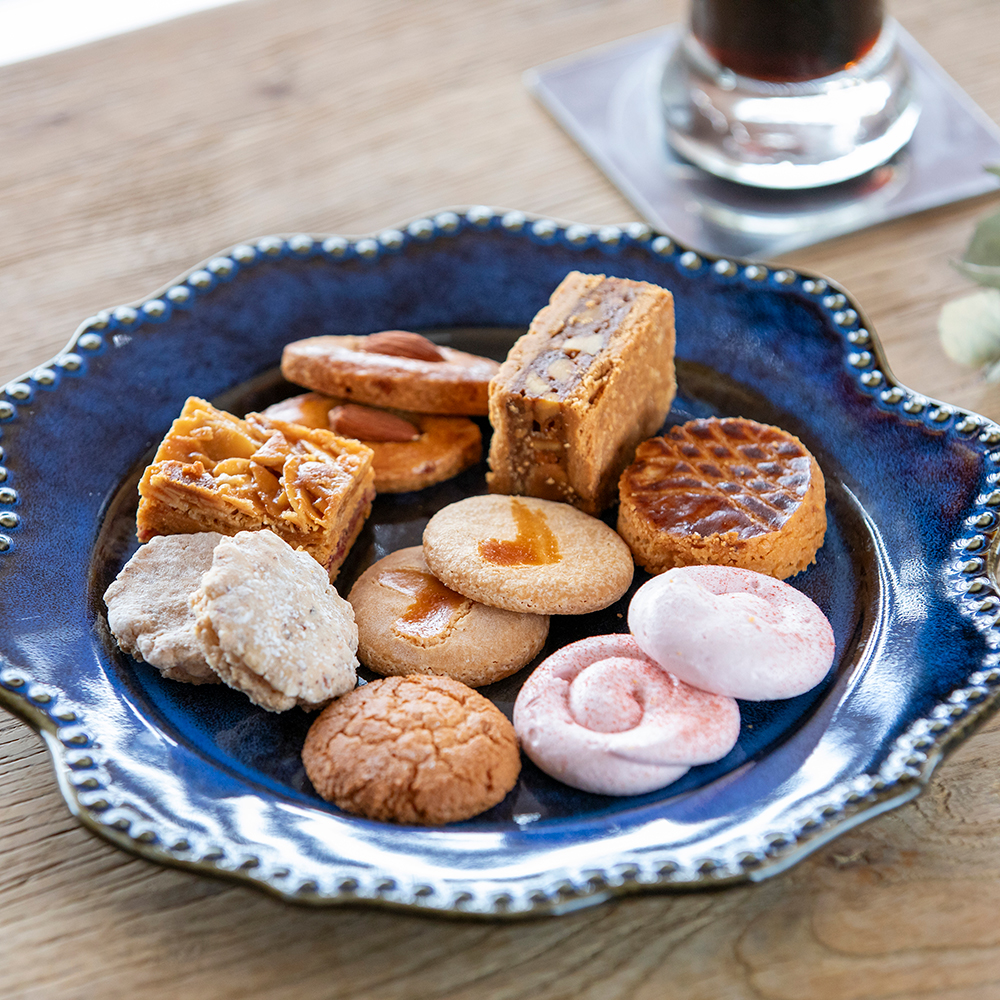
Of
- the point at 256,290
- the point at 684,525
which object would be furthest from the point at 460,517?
the point at 256,290

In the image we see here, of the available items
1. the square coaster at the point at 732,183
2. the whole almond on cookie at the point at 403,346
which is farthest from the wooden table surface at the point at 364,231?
the whole almond on cookie at the point at 403,346

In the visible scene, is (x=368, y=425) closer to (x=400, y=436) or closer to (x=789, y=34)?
(x=400, y=436)

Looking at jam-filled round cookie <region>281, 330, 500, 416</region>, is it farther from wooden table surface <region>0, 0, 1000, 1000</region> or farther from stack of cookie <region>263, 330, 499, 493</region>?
wooden table surface <region>0, 0, 1000, 1000</region>

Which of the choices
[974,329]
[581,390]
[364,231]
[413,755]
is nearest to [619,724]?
[413,755]

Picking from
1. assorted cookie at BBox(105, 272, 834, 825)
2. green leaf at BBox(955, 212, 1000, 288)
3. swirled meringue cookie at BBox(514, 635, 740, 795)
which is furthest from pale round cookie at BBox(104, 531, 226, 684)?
green leaf at BBox(955, 212, 1000, 288)

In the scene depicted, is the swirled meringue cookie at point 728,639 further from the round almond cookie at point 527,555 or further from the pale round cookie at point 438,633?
the pale round cookie at point 438,633

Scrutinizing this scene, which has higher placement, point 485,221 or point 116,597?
point 485,221

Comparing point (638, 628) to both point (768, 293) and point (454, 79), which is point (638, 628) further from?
point (454, 79)

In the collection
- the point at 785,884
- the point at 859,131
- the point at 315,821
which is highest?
the point at 859,131
